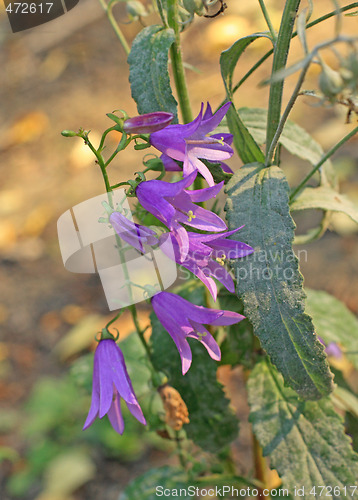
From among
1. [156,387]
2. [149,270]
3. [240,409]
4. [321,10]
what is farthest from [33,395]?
[321,10]

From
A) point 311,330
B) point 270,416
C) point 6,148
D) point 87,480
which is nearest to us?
point 311,330

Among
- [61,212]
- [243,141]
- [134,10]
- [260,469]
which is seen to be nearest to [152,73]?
[243,141]

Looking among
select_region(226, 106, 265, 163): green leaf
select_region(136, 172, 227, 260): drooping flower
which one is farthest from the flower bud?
select_region(136, 172, 227, 260): drooping flower

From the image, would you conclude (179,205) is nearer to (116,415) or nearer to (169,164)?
(169,164)

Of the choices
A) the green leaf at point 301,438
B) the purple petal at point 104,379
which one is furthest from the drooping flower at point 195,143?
the green leaf at point 301,438

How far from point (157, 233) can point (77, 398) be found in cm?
135

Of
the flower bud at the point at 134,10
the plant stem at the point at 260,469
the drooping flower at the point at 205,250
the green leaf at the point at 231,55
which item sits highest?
the flower bud at the point at 134,10

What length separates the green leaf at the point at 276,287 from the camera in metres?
0.81

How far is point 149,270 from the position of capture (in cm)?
111

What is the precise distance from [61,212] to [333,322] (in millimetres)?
1773

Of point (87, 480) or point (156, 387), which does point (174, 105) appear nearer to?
point (156, 387)

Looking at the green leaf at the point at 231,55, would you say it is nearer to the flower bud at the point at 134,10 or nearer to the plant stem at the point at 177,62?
the plant stem at the point at 177,62

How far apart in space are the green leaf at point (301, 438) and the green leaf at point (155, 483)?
0.41 meters

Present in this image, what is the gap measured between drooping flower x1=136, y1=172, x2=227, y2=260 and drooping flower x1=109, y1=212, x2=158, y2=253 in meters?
0.03
